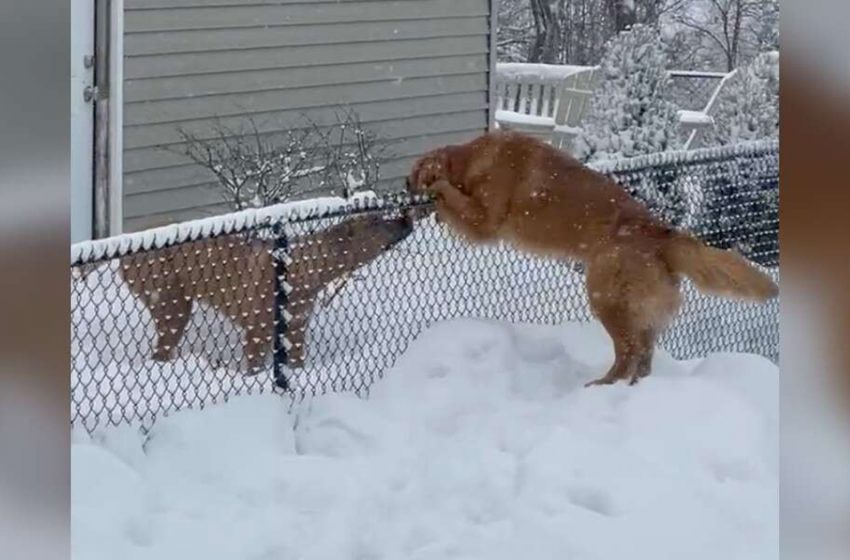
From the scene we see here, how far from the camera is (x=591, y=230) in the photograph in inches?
128

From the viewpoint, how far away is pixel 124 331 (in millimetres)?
3229

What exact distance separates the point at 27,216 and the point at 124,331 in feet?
9.11

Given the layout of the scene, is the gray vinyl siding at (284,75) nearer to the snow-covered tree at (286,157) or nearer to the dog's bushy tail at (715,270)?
the snow-covered tree at (286,157)

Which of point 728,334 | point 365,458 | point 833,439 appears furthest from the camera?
point 728,334

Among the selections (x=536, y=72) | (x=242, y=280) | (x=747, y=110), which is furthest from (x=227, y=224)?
(x=536, y=72)

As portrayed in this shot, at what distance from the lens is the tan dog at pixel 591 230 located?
3.12 metres

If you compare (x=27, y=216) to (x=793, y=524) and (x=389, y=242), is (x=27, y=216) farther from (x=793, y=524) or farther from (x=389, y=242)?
(x=389, y=242)

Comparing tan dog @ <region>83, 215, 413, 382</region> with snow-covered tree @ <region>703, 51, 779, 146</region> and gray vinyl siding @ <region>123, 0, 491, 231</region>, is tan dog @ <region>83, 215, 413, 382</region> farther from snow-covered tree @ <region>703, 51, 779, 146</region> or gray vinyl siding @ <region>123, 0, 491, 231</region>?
snow-covered tree @ <region>703, 51, 779, 146</region>

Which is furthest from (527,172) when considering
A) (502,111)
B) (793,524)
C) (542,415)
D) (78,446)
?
(502,111)

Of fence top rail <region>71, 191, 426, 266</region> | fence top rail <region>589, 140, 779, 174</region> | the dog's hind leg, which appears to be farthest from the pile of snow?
fence top rail <region>589, 140, 779, 174</region>

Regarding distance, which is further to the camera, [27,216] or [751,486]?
[751,486]

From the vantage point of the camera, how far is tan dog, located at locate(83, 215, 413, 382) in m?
3.02

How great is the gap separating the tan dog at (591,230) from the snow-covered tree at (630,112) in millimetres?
2031

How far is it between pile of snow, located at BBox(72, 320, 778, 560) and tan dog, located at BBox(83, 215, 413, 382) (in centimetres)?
27
